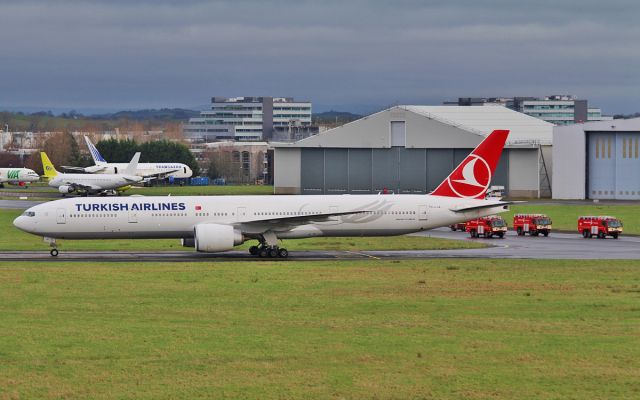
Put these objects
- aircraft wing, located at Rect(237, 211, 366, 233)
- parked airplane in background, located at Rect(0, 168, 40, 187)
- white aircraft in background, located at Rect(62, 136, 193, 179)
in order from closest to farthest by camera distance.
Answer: aircraft wing, located at Rect(237, 211, 366, 233), white aircraft in background, located at Rect(62, 136, 193, 179), parked airplane in background, located at Rect(0, 168, 40, 187)

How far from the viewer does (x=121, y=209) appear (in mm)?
59969

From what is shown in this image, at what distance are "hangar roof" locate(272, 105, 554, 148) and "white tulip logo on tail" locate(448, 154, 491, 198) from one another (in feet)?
227

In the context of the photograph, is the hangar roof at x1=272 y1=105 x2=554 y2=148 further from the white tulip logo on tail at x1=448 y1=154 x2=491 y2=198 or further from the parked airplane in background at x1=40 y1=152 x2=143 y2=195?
the white tulip logo on tail at x1=448 y1=154 x2=491 y2=198

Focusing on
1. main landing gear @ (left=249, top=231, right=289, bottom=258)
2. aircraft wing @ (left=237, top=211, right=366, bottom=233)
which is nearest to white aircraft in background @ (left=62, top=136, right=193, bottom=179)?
main landing gear @ (left=249, top=231, right=289, bottom=258)

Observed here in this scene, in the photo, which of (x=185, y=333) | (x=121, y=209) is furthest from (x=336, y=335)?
(x=121, y=209)

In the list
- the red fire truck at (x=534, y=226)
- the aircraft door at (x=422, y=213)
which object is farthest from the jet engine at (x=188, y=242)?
the red fire truck at (x=534, y=226)

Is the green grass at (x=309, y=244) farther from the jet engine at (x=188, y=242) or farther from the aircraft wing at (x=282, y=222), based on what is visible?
the aircraft wing at (x=282, y=222)

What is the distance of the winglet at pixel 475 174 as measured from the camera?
62.8 meters

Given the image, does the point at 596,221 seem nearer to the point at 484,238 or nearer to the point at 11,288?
the point at 484,238

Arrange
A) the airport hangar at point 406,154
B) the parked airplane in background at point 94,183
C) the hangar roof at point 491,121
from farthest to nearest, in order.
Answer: the parked airplane in background at point 94,183 < the hangar roof at point 491,121 < the airport hangar at point 406,154

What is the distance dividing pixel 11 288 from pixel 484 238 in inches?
1558

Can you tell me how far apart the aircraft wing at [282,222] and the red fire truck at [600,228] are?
2229 cm

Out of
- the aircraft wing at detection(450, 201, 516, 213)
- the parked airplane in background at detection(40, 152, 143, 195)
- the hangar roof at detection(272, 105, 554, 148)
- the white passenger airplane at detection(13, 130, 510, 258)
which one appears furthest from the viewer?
the parked airplane in background at detection(40, 152, 143, 195)

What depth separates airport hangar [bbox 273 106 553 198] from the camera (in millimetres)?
132125
